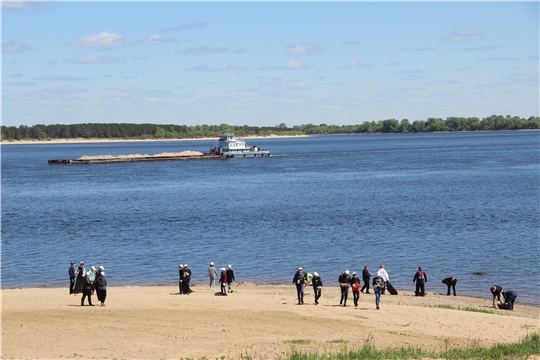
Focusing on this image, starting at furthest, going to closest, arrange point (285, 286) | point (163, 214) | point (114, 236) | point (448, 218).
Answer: point (163, 214), point (448, 218), point (114, 236), point (285, 286)

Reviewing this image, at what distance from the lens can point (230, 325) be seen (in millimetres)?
22781

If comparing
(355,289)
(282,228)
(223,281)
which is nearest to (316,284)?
(355,289)

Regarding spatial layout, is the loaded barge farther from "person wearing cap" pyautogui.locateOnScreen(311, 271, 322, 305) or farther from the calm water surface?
"person wearing cap" pyautogui.locateOnScreen(311, 271, 322, 305)

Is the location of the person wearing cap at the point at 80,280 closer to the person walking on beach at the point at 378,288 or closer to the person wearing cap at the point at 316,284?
the person wearing cap at the point at 316,284

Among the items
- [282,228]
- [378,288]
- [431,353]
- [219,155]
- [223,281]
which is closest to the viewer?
[431,353]

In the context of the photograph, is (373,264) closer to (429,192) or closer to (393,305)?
(393,305)

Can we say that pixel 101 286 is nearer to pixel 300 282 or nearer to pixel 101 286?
pixel 101 286

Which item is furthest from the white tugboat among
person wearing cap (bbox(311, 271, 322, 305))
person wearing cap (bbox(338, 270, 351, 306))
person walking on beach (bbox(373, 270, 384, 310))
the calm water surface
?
person walking on beach (bbox(373, 270, 384, 310))

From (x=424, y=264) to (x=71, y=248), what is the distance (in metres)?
22.0

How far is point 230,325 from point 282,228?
29571mm

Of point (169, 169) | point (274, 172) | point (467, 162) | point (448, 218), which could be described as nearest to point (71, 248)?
point (448, 218)

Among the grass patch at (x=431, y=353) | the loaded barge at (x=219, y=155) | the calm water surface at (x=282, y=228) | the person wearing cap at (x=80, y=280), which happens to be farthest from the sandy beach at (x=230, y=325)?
the loaded barge at (x=219, y=155)

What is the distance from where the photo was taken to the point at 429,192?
78.0m

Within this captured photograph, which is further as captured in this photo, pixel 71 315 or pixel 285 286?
pixel 285 286
